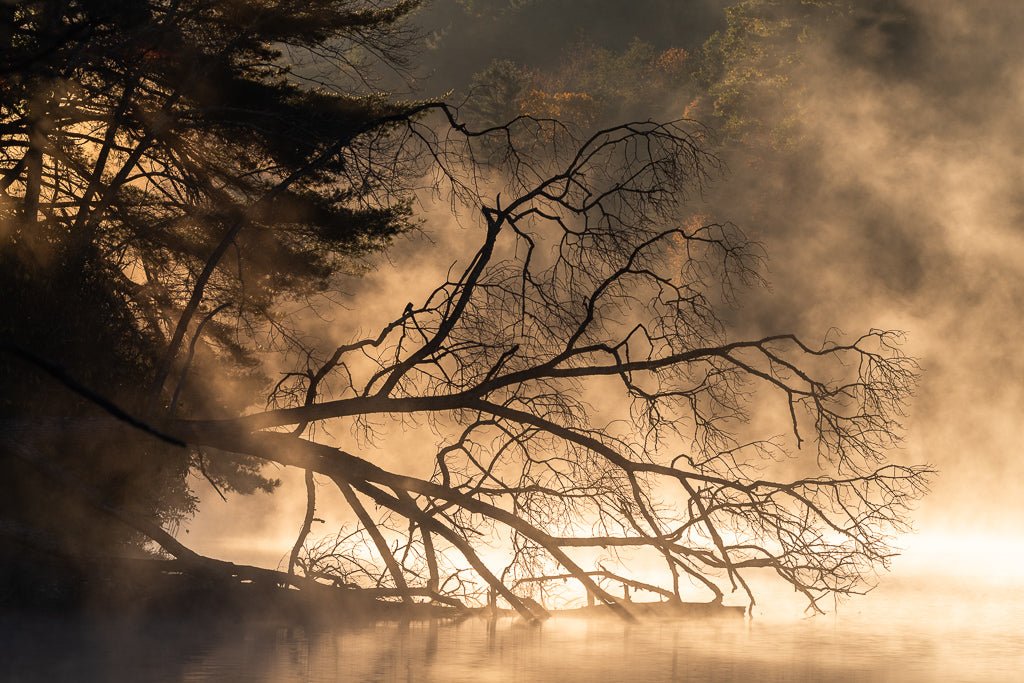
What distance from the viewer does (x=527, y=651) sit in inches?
525

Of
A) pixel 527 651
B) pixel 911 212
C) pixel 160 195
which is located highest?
pixel 911 212

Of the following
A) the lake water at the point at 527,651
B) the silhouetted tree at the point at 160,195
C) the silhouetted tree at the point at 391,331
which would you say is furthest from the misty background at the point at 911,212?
the lake water at the point at 527,651

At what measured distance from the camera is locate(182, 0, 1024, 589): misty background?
5275 cm

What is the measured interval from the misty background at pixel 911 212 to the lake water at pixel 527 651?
35.5 metres

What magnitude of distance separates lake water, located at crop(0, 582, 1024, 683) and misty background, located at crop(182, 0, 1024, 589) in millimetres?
35537

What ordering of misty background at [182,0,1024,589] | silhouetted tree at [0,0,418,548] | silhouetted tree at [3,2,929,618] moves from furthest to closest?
misty background at [182,0,1024,589] < silhouetted tree at [0,0,418,548] < silhouetted tree at [3,2,929,618]

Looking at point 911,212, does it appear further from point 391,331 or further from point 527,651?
point 527,651

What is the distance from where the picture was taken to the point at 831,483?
13.6 metres

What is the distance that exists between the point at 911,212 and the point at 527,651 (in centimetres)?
4563

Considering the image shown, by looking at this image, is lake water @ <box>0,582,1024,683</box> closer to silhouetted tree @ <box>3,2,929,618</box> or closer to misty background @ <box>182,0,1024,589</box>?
silhouetted tree @ <box>3,2,929,618</box>

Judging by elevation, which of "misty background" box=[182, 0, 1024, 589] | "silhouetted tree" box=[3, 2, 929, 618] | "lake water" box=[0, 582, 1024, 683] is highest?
"misty background" box=[182, 0, 1024, 589]

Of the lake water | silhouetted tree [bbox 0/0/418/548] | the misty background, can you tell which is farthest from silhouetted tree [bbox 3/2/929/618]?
the misty background

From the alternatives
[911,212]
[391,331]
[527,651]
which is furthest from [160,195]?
[911,212]

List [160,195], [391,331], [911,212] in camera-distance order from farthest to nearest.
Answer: [911,212], [160,195], [391,331]
